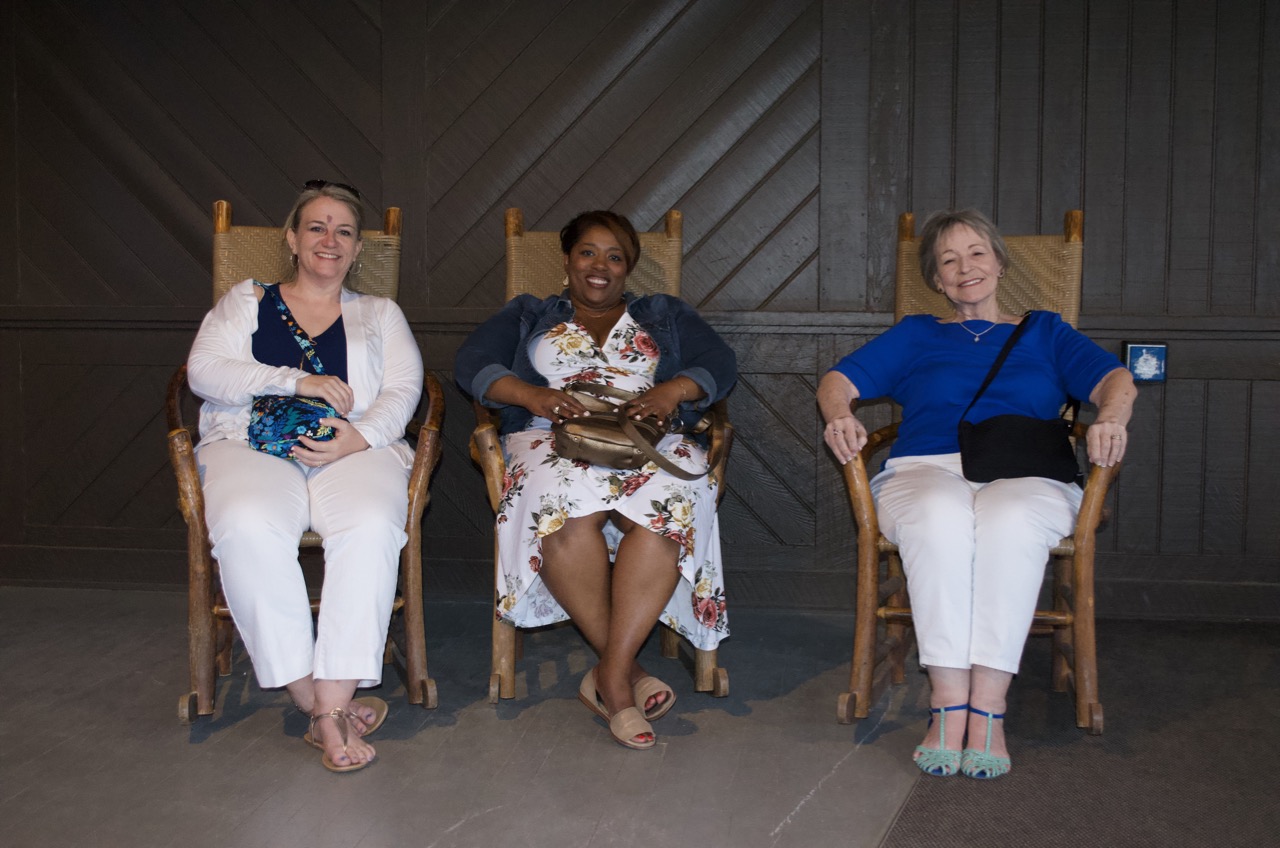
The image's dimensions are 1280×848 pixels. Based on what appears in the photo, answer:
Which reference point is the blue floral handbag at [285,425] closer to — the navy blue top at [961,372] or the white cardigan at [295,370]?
the white cardigan at [295,370]

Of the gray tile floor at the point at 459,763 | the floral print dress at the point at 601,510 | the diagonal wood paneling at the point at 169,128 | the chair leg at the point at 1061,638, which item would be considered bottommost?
the gray tile floor at the point at 459,763

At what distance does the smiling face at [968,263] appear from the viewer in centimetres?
261

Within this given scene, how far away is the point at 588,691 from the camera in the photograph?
2529mm

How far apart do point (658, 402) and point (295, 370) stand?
0.87 meters

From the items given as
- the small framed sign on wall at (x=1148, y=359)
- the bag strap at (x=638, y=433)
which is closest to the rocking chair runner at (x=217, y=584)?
the bag strap at (x=638, y=433)

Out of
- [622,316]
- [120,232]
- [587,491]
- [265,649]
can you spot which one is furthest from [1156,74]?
[120,232]

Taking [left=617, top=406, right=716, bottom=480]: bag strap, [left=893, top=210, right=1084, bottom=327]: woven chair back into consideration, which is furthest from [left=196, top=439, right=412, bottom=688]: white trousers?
[left=893, top=210, right=1084, bottom=327]: woven chair back

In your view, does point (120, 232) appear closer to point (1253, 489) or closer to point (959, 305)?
point (959, 305)

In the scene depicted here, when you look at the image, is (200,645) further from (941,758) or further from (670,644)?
(941,758)

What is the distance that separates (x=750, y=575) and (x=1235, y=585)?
1.46 metres

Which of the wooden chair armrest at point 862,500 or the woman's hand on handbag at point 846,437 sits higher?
the woman's hand on handbag at point 846,437

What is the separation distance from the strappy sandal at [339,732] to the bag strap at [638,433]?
845 mm

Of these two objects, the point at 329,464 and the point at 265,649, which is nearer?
the point at 265,649

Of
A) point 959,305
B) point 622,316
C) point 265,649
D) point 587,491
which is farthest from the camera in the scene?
point 622,316
